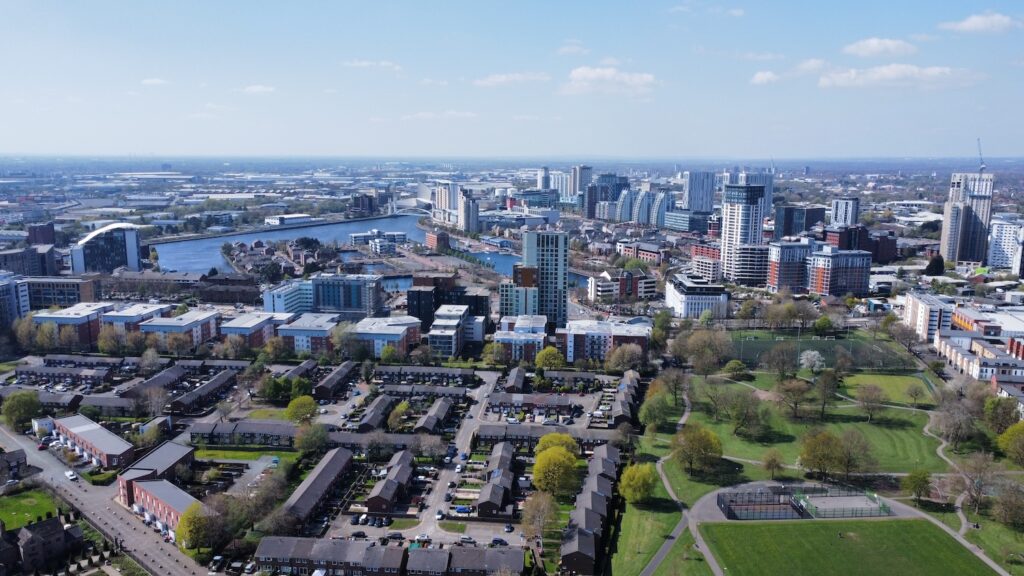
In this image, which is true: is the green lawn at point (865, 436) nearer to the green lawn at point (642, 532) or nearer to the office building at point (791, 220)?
the green lawn at point (642, 532)

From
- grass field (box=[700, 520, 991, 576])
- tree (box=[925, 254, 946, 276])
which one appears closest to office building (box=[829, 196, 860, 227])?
Result: tree (box=[925, 254, 946, 276])

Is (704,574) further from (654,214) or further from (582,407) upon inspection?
(654,214)

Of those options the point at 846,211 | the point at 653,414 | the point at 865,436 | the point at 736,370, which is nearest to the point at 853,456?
Result: the point at 865,436

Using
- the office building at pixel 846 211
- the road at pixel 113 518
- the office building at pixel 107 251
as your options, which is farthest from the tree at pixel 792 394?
the office building at pixel 846 211

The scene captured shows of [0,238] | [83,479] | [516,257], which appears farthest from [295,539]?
[0,238]

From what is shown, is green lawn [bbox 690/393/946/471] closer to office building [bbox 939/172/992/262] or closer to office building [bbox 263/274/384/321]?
office building [bbox 263/274/384/321]

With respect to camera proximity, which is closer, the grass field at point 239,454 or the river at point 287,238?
the grass field at point 239,454
